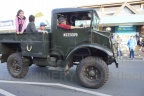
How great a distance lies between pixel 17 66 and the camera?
26.0 ft

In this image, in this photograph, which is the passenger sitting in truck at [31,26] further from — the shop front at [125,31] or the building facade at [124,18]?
the shop front at [125,31]

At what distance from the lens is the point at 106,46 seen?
22.2 feet

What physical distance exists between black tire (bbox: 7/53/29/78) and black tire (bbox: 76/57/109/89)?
2.02 meters

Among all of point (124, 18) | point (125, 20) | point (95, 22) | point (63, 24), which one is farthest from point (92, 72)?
point (124, 18)

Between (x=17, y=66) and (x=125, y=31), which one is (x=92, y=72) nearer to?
(x=17, y=66)

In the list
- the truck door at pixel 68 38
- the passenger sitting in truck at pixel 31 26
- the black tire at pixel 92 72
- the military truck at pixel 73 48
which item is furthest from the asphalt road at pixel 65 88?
the passenger sitting in truck at pixel 31 26

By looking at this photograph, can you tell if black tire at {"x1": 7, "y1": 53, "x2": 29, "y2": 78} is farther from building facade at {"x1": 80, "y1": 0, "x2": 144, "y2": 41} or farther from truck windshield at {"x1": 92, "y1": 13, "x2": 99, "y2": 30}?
building facade at {"x1": 80, "y1": 0, "x2": 144, "y2": 41}

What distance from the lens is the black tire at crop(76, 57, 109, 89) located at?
21.3 ft

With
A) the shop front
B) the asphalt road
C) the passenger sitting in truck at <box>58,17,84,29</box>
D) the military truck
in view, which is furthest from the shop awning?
the passenger sitting in truck at <box>58,17,84,29</box>

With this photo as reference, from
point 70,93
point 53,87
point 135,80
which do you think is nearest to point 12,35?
point 53,87

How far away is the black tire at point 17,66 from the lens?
25.5 ft

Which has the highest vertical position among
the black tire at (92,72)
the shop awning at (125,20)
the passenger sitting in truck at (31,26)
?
the shop awning at (125,20)

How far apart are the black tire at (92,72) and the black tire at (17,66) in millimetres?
2016

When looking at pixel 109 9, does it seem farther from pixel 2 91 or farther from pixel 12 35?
pixel 2 91
